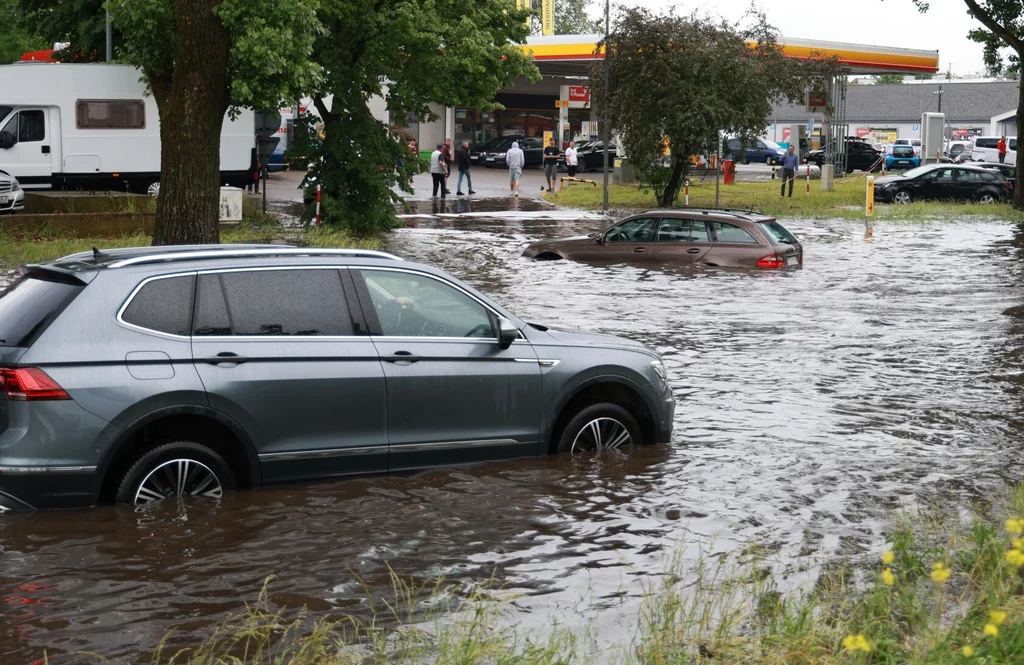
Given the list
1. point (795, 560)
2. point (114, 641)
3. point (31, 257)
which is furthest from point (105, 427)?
point (31, 257)

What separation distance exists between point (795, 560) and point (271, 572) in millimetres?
2691

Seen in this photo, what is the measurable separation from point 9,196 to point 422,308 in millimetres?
22905

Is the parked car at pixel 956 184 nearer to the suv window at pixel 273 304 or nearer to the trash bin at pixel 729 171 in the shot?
the trash bin at pixel 729 171

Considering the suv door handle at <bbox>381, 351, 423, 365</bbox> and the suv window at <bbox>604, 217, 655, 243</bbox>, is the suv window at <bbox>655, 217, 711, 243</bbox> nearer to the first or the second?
the suv window at <bbox>604, 217, 655, 243</bbox>

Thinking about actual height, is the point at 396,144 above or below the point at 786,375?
above

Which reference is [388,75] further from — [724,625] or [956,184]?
[724,625]

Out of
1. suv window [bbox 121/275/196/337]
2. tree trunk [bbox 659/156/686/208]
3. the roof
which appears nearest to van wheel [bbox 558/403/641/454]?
suv window [bbox 121/275/196/337]

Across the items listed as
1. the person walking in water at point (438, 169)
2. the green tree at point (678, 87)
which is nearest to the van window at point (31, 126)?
the person walking in water at point (438, 169)

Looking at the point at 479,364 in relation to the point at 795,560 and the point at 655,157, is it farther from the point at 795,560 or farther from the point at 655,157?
the point at 655,157

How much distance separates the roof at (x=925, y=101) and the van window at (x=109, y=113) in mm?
74414

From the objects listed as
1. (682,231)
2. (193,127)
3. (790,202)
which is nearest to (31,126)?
(682,231)

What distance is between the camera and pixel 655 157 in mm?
39156

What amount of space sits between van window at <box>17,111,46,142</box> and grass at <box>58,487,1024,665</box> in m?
29.8

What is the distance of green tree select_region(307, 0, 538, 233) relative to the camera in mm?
27328
